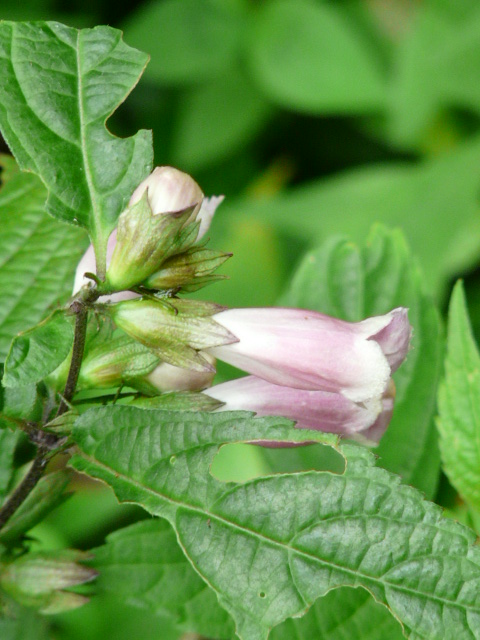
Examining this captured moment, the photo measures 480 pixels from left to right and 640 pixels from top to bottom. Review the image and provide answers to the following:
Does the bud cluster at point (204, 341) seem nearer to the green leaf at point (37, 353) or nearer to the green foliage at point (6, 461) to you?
the green leaf at point (37, 353)

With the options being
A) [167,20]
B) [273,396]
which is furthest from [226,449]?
[167,20]

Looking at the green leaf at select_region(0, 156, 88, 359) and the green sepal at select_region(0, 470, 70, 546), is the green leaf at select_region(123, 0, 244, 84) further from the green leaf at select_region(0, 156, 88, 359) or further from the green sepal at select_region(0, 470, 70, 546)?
the green sepal at select_region(0, 470, 70, 546)

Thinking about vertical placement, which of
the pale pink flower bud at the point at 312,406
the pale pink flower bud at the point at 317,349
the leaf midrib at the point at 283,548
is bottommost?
the leaf midrib at the point at 283,548

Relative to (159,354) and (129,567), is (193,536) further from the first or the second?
(129,567)

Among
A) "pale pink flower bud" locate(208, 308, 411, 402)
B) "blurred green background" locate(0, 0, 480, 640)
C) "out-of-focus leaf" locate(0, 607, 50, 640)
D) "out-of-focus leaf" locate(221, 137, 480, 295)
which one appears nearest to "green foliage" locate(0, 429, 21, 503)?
"out-of-focus leaf" locate(0, 607, 50, 640)

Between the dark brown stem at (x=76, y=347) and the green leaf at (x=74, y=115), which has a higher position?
the green leaf at (x=74, y=115)

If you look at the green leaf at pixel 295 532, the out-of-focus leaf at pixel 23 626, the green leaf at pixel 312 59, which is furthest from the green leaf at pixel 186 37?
the green leaf at pixel 295 532
